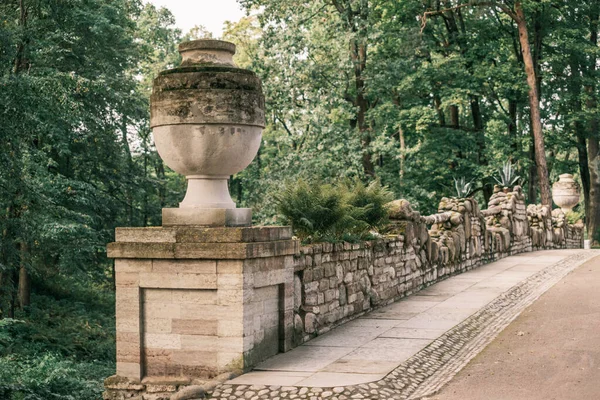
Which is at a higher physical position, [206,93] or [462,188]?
[206,93]

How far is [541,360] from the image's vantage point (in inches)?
303

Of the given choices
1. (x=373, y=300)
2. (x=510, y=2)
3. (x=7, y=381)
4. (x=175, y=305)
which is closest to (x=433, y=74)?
(x=510, y=2)

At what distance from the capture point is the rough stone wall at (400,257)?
8.64 meters

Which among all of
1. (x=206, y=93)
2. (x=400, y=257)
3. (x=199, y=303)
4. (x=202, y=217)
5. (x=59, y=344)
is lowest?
(x=59, y=344)

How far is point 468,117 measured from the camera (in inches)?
1368

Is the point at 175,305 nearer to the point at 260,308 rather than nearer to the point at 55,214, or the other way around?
the point at 260,308

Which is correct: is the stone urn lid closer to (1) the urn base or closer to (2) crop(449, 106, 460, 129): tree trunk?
(1) the urn base

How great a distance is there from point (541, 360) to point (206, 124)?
13.3ft

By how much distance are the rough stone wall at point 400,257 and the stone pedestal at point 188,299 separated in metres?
1.39

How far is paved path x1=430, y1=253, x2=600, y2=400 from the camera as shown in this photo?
6.52 metres

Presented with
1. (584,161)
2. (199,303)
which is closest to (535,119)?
(584,161)

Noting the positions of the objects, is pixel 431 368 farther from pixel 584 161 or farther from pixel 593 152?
pixel 584 161

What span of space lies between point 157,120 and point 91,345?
11275 mm

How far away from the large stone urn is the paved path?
8.81ft
